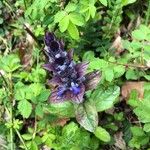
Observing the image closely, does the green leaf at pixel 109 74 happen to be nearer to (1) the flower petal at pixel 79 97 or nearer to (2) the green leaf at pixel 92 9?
(1) the flower petal at pixel 79 97

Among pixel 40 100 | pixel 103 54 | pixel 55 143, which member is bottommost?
pixel 55 143

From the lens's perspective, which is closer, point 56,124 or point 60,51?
A: point 60,51

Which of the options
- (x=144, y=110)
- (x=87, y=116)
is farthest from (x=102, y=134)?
(x=144, y=110)

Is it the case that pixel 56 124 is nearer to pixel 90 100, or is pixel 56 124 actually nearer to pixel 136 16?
pixel 90 100

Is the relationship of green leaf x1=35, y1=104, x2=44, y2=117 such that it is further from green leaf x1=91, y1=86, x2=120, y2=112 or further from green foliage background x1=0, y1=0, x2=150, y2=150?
green leaf x1=91, y1=86, x2=120, y2=112

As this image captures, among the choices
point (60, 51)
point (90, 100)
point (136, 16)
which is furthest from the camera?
point (136, 16)

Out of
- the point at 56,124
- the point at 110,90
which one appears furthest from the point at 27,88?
the point at 110,90

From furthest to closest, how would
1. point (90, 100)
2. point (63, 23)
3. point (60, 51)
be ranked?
point (90, 100) < point (63, 23) < point (60, 51)

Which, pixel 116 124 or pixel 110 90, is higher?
pixel 110 90
